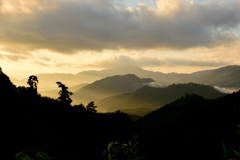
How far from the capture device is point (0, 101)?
13.2 meters

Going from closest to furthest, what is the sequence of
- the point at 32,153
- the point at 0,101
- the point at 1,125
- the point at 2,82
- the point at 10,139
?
the point at 32,153, the point at 10,139, the point at 1,125, the point at 0,101, the point at 2,82

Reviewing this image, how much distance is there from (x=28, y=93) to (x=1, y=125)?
54.8 metres

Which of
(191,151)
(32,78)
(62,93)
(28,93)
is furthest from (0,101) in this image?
(62,93)

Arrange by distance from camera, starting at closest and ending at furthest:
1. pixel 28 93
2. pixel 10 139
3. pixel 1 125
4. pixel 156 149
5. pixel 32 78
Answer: pixel 10 139 < pixel 1 125 < pixel 156 149 < pixel 32 78 < pixel 28 93

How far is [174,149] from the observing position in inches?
1262

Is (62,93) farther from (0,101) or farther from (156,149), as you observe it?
(0,101)

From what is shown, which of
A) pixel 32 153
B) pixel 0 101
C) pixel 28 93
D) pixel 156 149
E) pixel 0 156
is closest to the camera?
pixel 32 153

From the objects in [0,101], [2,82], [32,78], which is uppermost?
[32,78]

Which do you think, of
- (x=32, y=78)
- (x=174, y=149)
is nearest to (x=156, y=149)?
(x=174, y=149)

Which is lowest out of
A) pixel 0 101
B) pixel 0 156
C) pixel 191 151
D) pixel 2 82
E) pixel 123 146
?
pixel 191 151

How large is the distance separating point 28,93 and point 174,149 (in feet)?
163

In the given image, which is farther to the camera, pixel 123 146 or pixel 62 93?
pixel 62 93

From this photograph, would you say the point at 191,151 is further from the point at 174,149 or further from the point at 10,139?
the point at 10,139

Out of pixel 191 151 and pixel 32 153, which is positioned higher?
pixel 32 153
